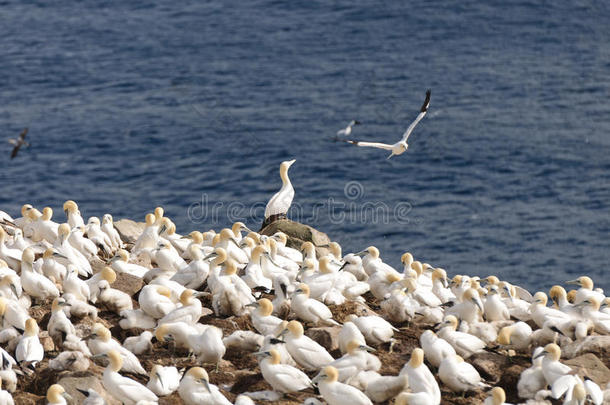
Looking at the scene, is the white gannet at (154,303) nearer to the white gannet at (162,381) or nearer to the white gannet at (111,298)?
the white gannet at (111,298)

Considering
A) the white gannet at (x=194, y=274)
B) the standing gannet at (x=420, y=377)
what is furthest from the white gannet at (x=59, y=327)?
the standing gannet at (x=420, y=377)

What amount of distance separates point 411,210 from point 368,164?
13.7 feet

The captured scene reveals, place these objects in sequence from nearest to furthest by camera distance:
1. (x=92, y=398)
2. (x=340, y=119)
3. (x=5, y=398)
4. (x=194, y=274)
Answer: (x=5, y=398)
(x=92, y=398)
(x=194, y=274)
(x=340, y=119)

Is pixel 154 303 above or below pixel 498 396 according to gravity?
above

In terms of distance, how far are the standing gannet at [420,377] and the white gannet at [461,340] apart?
1.26m

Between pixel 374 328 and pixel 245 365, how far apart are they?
1.70 m

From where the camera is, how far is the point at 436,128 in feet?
125

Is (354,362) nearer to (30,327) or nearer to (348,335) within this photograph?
(348,335)

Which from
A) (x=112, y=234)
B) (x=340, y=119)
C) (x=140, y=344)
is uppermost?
(x=140, y=344)

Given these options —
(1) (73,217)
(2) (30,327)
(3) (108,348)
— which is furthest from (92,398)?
(1) (73,217)

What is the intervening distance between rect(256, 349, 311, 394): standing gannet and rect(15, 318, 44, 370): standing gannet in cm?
260

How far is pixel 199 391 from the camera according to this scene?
10984mm

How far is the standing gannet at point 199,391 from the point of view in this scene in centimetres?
1091

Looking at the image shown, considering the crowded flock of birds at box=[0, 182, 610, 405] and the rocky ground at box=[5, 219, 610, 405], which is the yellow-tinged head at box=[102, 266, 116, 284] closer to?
the crowded flock of birds at box=[0, 182, 610, 405]
